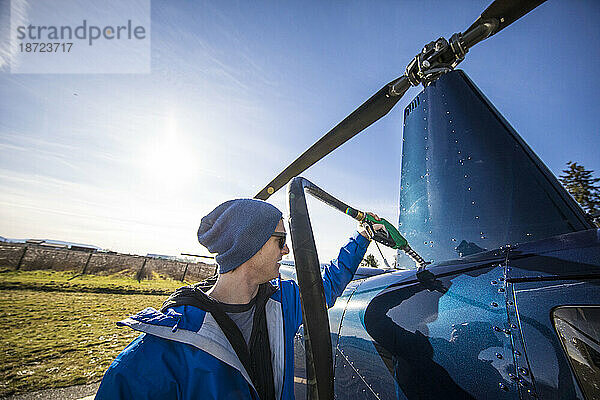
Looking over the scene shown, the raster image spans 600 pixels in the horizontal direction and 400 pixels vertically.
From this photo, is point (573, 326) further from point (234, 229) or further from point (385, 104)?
point (385, 104)

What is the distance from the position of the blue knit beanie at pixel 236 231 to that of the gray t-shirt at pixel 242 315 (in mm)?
223

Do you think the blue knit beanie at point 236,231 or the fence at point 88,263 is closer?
the blue knit beanie at point 236,231

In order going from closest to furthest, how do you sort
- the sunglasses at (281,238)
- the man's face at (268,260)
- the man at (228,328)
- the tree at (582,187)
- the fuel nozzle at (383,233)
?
the man at (228,328)
the man's face at (268,260)
the sunglasses at (281,238)
the fuel nozzle at (383,233)
the tree at (582,187)

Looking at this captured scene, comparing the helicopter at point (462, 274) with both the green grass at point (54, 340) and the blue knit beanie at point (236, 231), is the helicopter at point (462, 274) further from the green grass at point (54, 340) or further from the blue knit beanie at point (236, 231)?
the green grass at point (54, 340)

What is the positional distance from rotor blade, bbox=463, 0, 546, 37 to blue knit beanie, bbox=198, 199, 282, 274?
2100 millimetres

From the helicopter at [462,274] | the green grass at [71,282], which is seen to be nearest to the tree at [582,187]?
the helicopter at [462,274]

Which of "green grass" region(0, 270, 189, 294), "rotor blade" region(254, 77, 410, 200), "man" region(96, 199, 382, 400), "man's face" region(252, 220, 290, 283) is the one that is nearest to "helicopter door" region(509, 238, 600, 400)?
"man" region(96, 199, 382, 400)

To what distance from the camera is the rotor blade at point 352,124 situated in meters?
2.66

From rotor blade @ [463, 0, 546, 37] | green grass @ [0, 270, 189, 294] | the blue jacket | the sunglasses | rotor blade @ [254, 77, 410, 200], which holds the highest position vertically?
rotor blade @ [463, 0, 546, 37]

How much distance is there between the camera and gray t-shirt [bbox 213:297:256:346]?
156 centimetres

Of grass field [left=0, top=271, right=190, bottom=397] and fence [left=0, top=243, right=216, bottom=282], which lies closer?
grass field [left=0, top=271, right=190, bottom=397]

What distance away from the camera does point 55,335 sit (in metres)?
6.06

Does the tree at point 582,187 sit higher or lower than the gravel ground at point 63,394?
higher

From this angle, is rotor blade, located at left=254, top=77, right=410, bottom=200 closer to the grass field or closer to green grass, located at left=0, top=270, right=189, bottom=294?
the grass field
